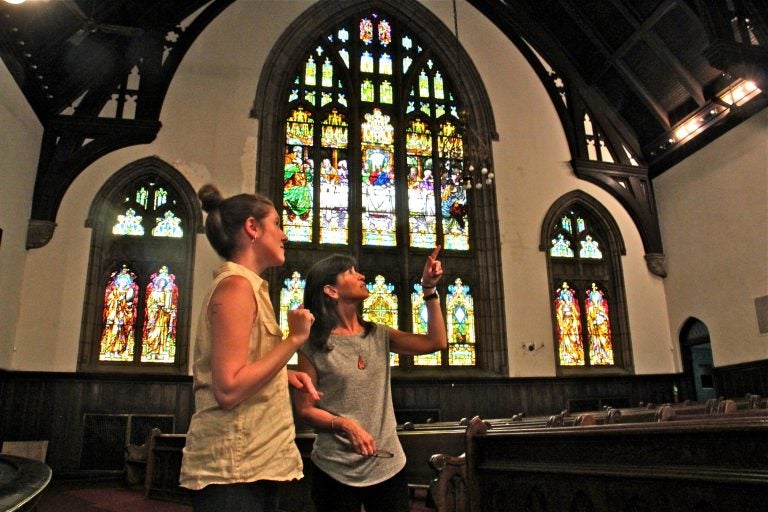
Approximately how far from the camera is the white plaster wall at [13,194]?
861 cm

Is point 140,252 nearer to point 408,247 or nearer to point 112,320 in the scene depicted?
point 112,320

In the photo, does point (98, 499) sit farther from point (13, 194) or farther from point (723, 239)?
point (723, 239)

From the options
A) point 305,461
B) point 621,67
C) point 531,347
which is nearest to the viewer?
point 305,461

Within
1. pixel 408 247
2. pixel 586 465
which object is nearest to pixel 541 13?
pixel 408 247

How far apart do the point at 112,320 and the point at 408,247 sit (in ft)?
16.7

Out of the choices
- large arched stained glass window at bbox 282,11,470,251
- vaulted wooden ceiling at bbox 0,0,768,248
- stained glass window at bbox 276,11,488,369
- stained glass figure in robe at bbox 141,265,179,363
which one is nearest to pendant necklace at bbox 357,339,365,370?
vaulted wooden ceiling at bbox 0,0,768,248

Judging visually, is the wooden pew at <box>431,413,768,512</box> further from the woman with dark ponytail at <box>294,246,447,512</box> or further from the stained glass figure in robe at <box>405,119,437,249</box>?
the stained glass figure in robe at <box>405,119,437,249</box>

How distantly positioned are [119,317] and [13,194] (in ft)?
7.84

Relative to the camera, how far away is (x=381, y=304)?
36.6 feet

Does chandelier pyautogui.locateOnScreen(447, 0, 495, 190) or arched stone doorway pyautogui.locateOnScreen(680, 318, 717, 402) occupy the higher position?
chandelier pyautogui.locateOnScreen(447, 0, 495, 190)

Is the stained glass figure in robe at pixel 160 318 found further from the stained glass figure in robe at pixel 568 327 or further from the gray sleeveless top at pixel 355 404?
the gray sleeveless top at pixel 355 404

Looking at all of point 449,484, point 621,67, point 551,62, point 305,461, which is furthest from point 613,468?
point 551,62

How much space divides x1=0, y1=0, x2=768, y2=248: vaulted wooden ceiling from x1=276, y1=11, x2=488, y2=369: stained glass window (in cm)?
183

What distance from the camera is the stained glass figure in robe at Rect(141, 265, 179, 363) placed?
10.0 metres
